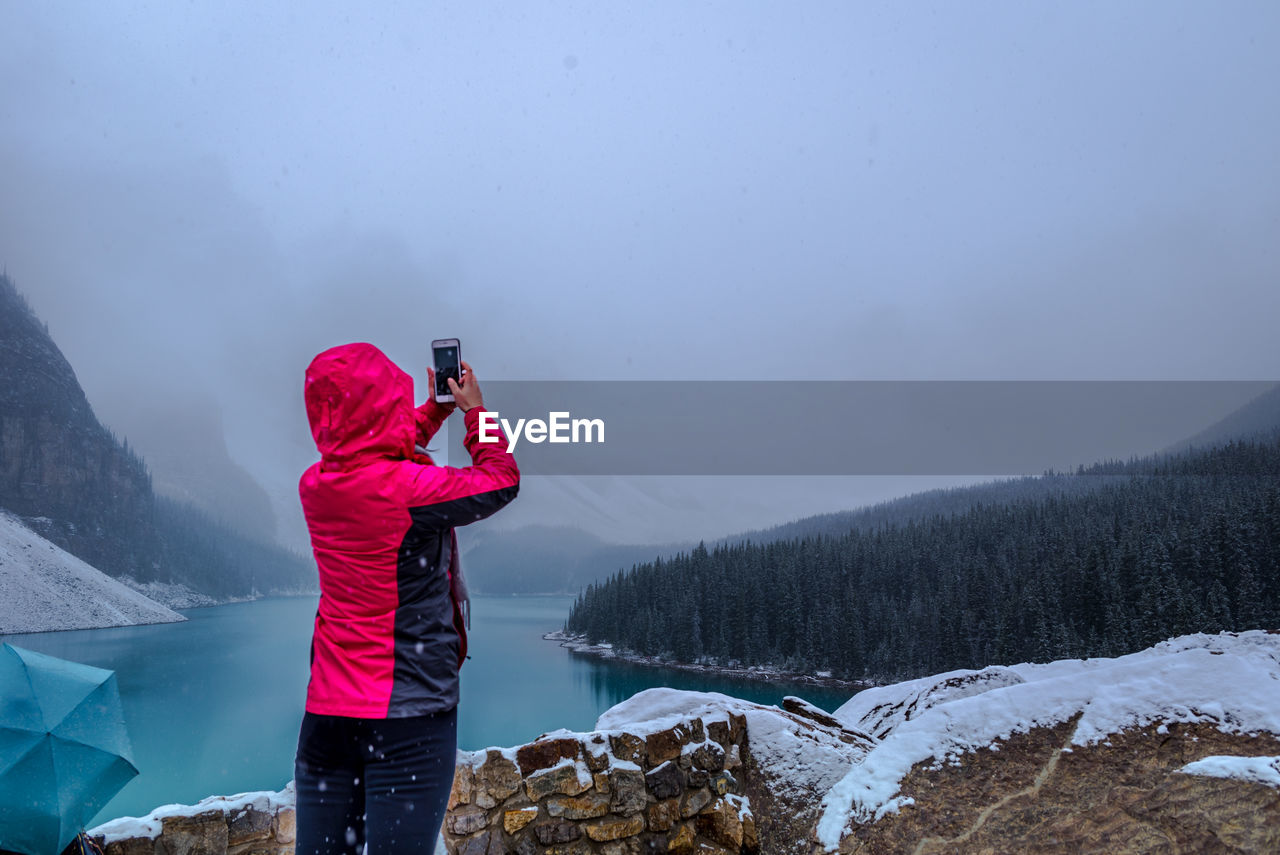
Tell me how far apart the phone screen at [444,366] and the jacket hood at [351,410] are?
27 centimetres

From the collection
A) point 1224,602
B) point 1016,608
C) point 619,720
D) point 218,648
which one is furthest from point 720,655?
point 218,648

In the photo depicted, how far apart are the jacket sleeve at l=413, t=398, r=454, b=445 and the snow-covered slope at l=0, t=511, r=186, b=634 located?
121343mm

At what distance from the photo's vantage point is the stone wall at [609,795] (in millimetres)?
3520

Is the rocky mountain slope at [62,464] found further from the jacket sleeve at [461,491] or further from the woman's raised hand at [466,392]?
the jacket sleeve at [461,491]

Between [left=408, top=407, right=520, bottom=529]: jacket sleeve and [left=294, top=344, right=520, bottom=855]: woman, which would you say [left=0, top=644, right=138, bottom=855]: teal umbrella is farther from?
[left=408, top=407, right=520, bottom=529]: jacket sleeve

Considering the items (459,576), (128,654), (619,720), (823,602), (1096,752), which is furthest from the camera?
(128,654)

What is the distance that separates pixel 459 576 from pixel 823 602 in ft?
211

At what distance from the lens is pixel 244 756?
173 ft

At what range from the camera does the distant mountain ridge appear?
119 metres

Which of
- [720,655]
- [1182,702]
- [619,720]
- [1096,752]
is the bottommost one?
[720,655]

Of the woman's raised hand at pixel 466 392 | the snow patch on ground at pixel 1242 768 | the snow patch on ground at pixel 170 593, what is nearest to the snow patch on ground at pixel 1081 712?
the snow patch on ground at pixel 1242 768

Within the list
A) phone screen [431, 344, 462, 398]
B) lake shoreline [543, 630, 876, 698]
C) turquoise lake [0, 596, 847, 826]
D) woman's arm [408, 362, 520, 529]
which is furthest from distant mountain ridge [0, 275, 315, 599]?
woman's arm [408, 362, 520, 529]

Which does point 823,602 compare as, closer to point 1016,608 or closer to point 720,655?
point 720,655

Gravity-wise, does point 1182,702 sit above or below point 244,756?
above
